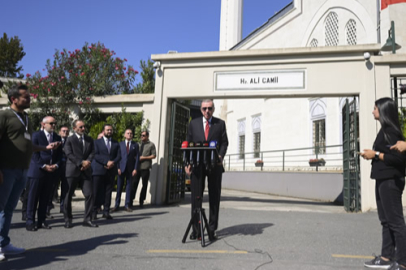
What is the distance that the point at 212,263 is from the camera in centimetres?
409

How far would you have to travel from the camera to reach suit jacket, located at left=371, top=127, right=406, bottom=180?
3963 mm

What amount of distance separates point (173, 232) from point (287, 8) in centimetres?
2448

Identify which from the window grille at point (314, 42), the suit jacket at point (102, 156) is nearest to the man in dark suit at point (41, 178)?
the suit jacket at point (102, 156)

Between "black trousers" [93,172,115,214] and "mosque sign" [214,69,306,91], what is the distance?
446 cm

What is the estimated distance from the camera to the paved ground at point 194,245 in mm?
4082

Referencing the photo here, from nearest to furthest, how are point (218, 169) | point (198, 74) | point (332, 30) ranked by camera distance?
point (218, 169)
point (198, 74)
point (332, 30)

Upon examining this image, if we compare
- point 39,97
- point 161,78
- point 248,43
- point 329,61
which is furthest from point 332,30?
point 39,97

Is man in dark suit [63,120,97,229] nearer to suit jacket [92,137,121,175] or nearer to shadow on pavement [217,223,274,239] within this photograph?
suit jacket [92,137,121,175]

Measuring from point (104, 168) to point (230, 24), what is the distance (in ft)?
125

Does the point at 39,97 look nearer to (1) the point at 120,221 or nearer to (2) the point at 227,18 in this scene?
(1) the point at 120,221

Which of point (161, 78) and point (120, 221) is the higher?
point (161, 78)

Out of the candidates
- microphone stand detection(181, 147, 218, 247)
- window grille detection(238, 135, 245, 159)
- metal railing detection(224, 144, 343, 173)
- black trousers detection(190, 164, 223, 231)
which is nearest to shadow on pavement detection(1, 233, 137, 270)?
microphone stand detection(181, 147, 218, 247)

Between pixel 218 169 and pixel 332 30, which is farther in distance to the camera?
pixel 332 30

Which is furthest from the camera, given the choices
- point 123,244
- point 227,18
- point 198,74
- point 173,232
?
point 227,18
